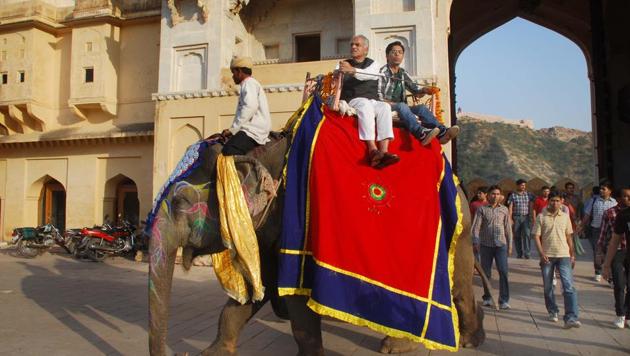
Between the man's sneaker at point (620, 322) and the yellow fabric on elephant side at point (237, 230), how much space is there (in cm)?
466

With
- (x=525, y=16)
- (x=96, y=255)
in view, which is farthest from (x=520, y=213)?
(x=525, y=16)

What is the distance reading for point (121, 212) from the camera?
16.2 m

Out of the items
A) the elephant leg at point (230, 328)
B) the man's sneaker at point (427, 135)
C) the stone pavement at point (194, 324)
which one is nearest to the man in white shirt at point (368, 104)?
the man's sneaker at point (427, 135)

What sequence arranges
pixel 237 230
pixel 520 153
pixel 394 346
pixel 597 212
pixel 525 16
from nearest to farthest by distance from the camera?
pixel 237 230 < pixel 394 346 < pixel 597 212 < pixel 525 16 < pixel 520 153

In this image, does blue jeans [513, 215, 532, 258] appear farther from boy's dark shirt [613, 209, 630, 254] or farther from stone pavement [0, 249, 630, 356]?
boy's dark shirt [613, 209, 630, 254]

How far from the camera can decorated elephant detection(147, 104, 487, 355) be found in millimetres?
3932

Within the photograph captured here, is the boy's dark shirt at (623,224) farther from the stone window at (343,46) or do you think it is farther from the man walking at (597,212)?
the stone window at (343,46)

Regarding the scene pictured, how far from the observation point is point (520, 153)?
6962 centimetres

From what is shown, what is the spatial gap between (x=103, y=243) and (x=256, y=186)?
10.8m

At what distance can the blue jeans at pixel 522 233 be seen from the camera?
11180 millimetres

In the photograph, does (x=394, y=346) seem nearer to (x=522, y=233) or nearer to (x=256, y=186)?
(x=256, y=186)

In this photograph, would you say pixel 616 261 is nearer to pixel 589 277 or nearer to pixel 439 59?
pixel 589 277

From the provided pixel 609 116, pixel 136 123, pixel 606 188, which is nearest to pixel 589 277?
pixel 606 188

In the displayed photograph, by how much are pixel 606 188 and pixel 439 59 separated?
15.6 feet
